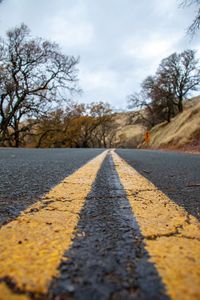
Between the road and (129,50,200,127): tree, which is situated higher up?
(129,50,200,127): tree

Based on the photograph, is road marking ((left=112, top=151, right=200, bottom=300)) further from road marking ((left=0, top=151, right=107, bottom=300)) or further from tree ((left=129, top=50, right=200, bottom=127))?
tree ((left=129, top=50, right=200, bottom=127))

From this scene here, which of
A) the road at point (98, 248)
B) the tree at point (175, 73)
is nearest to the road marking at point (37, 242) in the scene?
the road at point (98, 248)

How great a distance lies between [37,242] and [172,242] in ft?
1.45

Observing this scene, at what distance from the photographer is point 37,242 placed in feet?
2.67

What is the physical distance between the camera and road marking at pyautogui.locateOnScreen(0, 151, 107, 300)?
600 mm

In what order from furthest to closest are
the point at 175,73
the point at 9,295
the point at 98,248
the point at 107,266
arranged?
1. the point at 175,73
2. the point at 98,248
3. the point at 107,266
4. the point at 9,295

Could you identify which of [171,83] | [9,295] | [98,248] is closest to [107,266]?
[98,248]

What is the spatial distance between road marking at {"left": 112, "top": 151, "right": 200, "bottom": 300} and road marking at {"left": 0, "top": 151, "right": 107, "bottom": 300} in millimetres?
269

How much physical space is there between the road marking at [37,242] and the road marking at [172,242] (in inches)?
10.6

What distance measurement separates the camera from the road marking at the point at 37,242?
600mm

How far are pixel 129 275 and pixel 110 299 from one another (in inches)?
4.3

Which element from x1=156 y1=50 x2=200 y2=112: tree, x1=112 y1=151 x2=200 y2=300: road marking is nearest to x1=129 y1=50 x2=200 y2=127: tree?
x1=156 y1=50 x2=200 y2=112: tree

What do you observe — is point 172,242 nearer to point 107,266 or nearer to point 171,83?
point 107,266

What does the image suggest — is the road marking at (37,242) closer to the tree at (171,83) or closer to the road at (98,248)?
the road at (98,248)
